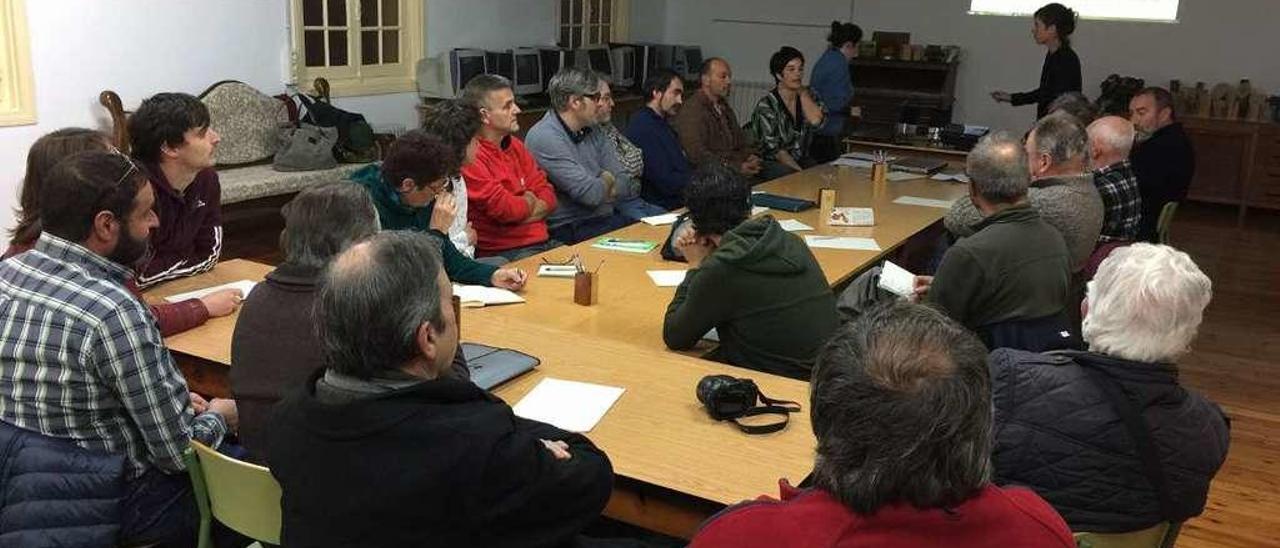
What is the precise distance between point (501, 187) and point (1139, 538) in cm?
305

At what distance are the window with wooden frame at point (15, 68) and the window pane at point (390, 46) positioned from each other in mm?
2782

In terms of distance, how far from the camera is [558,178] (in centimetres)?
517

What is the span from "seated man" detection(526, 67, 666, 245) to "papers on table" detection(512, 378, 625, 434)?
104 inches

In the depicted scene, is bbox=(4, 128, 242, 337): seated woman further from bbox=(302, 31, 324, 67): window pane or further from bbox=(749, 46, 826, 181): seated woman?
bbox=(749, 46, 826, 181): seated woman

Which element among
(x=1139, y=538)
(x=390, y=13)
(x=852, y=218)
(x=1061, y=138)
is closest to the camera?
(x=1139, y=538)

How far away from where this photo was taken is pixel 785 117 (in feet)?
23.9

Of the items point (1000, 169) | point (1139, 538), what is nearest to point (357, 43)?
point (1000, 169)

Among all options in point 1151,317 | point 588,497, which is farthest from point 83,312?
point 1151,317

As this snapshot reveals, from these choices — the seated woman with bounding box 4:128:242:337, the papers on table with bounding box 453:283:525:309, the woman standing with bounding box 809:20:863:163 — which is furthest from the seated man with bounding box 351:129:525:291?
the woman standing with bounding box 809:20:863:163

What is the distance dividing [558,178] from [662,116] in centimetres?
118

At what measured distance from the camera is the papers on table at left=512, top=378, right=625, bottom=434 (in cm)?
234

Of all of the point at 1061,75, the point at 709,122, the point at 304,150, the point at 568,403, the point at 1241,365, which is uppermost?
the point at 1061,75

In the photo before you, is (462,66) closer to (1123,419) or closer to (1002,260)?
(1002,260)

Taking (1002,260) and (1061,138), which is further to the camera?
(1061,138)
